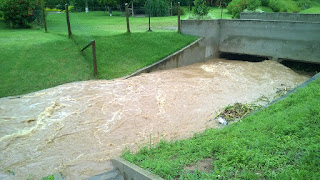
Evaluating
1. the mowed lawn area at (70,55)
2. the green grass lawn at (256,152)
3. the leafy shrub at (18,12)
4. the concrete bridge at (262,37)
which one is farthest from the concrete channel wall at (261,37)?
the leafy shrub at (18,12)

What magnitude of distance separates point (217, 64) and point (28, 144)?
37.5 feet

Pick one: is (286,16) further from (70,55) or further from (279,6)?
(70,55)

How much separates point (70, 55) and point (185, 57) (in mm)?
5945

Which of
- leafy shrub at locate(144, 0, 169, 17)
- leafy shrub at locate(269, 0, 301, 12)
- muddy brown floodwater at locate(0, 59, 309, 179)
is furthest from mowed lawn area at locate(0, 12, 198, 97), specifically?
leafy shrub at locate(269, 0, 301, 12)

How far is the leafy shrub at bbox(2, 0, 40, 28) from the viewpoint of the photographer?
18.3 meters

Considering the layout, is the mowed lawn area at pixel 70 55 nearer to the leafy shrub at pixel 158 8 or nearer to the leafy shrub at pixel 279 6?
the leafy shrub at pixel 158 8

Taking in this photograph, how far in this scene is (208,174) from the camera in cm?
358

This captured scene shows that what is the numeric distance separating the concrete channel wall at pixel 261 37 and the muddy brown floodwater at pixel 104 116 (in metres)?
2.30

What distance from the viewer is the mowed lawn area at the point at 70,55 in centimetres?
1065

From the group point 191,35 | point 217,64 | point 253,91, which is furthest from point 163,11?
point 253,91

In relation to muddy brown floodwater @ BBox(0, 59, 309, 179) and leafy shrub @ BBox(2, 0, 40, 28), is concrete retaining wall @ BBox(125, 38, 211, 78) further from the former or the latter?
leafy shrub @ BBox(2, 0, 40, 28)

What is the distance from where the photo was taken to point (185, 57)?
15.0 meters

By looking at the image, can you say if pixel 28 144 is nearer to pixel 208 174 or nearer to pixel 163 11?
pixel 208 174

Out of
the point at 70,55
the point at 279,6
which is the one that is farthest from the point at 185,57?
the point at 279,6
